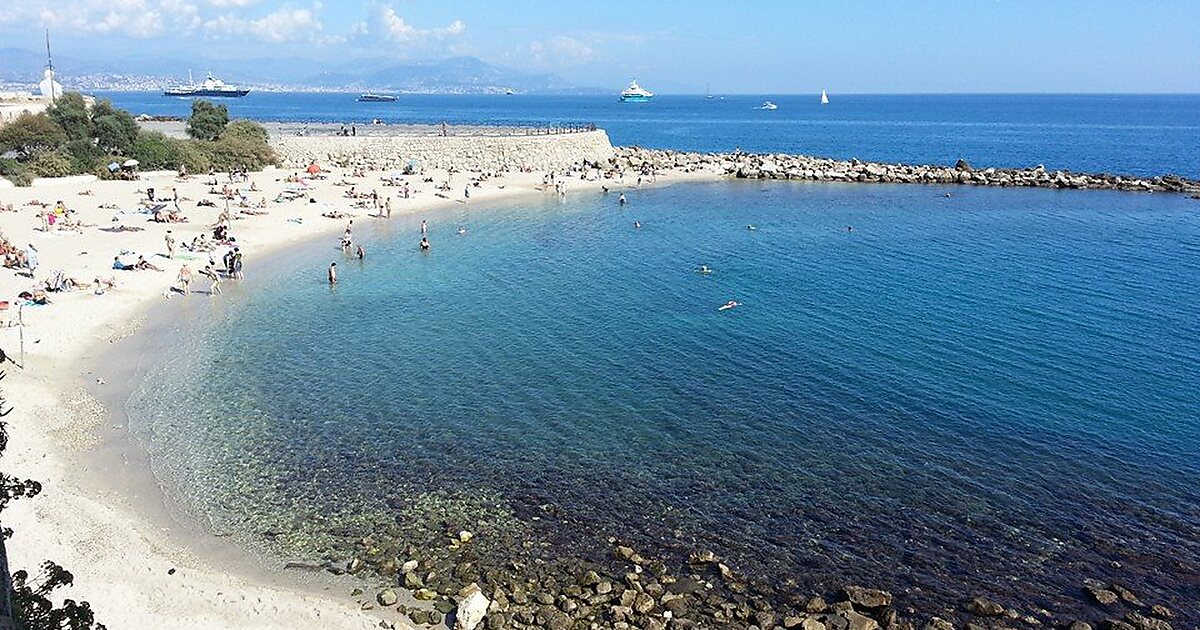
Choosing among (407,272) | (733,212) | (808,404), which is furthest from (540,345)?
(733,212)

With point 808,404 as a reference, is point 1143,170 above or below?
above

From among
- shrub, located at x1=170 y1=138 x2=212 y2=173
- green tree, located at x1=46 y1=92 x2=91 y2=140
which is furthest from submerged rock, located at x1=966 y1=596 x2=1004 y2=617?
green tree, located at x1=46 y1=92 x2=91 y2=140

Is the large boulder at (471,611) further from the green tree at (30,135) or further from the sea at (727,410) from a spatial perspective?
the green tree at (30,135)

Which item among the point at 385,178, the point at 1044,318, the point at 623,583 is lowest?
the point at 623,583

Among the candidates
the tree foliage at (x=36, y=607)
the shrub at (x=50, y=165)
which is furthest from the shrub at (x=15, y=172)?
the tree foliage at (x=36, y=607)

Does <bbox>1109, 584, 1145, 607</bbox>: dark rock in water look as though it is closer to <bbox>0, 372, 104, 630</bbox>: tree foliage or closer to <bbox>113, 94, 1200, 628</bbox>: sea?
<bbox>113, 94, 1200, 628</bbox>: sea

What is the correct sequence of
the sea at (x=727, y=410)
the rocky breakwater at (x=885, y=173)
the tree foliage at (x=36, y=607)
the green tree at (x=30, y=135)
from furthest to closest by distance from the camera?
the rocky breakwater at (x=885, y=173) < the green tree at (x=30, y=135) < the sea at (x=727, y=410) < the tree foliage at (x=36, y=607)

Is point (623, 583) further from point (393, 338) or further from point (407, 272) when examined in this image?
point (407, 272)
